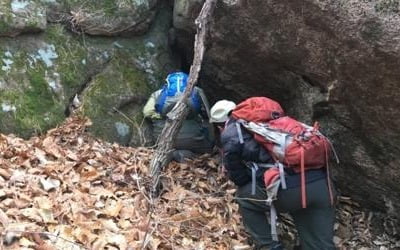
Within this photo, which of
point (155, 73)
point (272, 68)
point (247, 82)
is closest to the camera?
point (272, 68)

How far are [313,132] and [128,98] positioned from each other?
2.93 metres

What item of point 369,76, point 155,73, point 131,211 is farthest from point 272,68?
point 131,211

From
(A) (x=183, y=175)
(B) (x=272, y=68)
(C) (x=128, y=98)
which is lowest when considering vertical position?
(A) (x=183, y=175)

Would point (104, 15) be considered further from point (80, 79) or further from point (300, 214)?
point (300, 214)

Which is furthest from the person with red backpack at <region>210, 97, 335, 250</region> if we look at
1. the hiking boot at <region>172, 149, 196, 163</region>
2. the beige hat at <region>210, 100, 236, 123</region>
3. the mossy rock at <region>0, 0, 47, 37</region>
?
the mossy rock at <region>0, 0, 47, 37</region>

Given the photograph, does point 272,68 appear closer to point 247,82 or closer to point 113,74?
point 247,82

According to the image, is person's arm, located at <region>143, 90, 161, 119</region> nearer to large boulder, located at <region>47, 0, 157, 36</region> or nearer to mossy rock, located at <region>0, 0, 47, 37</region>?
large boulder, located at <region>47, 0, 157, 36</region>

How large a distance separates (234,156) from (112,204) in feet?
4.10

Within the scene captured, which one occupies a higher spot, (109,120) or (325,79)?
(325,79)

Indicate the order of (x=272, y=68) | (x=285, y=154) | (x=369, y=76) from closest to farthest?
(x=285, y=154)
(x=369, y=76)
(x=272, y=68)

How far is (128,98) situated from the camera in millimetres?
7512

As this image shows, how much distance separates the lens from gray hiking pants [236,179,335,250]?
17.4ft

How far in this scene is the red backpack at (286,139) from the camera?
5.23 metres

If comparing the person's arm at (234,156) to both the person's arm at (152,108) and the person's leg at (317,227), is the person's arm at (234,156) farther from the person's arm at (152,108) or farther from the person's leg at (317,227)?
the person's arm at (152,108)
